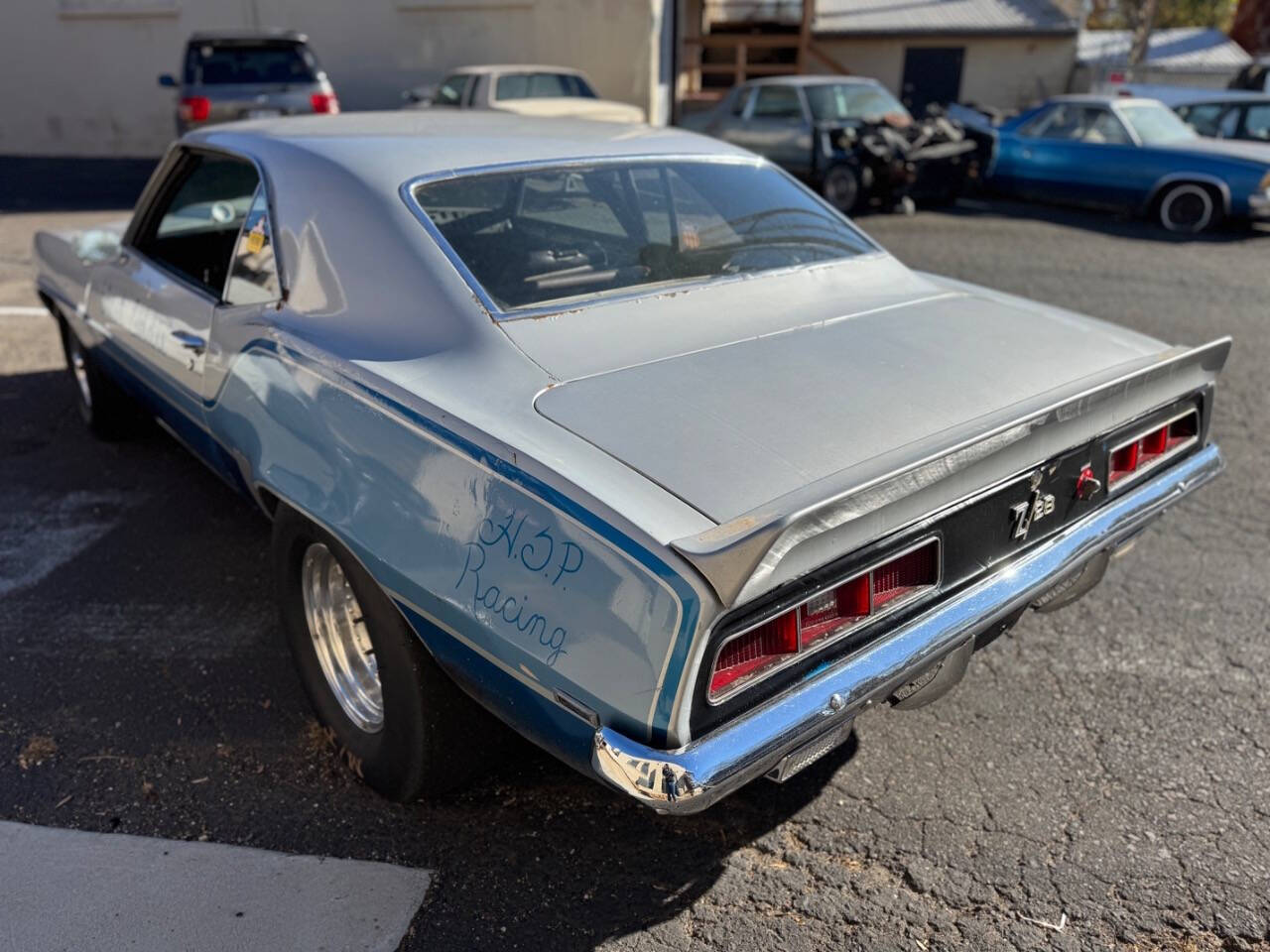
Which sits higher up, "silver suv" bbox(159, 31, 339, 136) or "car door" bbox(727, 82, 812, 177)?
"silver suv" bbox(159, 31, 339, 136)

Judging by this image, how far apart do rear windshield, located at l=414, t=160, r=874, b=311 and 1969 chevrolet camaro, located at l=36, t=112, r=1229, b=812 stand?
1 centimetres

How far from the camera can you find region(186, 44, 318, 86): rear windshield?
458 inches

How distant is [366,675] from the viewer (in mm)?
2754

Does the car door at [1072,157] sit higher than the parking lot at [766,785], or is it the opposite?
the car door at [1072,157]

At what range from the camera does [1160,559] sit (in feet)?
12.7

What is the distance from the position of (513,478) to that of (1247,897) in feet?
6.24

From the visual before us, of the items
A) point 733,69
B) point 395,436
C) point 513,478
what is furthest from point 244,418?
point 733,69

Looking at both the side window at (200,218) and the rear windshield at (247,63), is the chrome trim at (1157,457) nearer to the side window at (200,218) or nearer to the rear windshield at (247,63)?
the side window at (200,218)

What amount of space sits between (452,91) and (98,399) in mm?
8867

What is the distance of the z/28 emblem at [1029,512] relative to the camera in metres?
2.35

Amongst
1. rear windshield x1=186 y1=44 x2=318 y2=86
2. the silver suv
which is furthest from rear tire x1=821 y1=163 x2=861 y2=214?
rear windshield x1=186 y1=44 x2=318 y2=86

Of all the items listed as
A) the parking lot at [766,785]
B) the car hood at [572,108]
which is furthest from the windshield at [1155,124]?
the parking lot at [766,785]

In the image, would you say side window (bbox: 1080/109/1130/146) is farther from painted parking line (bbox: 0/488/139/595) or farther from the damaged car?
painted parking line (bbox: 0/488/139/595)

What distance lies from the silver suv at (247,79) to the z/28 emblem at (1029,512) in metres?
10.7
